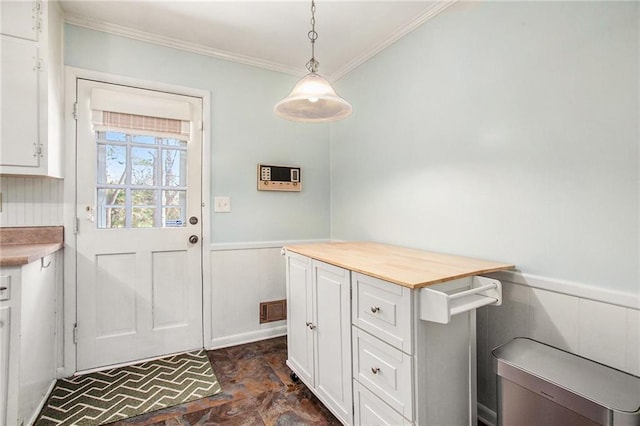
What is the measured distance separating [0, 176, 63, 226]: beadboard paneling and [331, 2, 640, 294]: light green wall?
7.59 ft

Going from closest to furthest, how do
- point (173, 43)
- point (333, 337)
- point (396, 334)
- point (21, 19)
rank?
point (396, 334)
point (333, 337)
point (21, 19)
point (173, 43)

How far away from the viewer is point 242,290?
8.88 ft

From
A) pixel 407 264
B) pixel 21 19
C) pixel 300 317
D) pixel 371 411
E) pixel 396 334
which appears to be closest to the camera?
pixel 396 334

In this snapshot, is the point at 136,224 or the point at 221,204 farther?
the point at 221,204

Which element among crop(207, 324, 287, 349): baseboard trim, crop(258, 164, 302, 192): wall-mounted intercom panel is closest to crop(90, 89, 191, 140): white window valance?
crop(258, 164, 302, 192): wall-mounted intercom panel

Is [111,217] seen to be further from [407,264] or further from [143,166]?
[407,264]

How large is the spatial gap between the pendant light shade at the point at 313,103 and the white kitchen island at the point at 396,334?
0.83 m

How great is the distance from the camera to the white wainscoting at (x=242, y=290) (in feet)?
8.52

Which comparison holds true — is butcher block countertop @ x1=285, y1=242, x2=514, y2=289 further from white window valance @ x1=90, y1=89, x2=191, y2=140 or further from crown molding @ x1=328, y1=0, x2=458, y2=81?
crown molding @ x1=328, y1=0, x2=458, y2=81

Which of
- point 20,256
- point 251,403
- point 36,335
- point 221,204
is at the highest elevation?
point 221,204

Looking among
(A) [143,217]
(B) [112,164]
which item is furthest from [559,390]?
(B) [112,164]

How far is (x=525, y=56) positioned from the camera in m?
1.52

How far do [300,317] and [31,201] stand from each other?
192 centimetres

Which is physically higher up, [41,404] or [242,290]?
[242,290]
